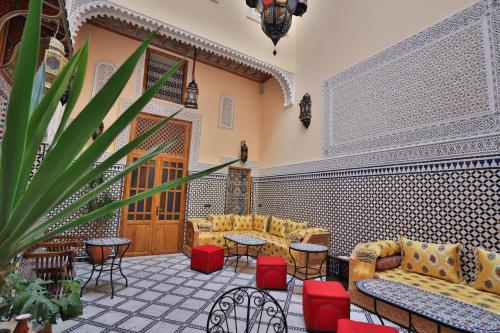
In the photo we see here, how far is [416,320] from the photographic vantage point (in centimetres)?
284

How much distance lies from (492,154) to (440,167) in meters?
0.56

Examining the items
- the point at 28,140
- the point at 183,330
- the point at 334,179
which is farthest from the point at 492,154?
the point at 28,140

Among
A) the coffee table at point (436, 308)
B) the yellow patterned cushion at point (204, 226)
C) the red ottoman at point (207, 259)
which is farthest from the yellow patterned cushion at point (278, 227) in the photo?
the coffee table at point (436, 308)

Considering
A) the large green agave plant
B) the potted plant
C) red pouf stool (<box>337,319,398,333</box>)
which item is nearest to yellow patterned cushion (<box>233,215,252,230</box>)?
red pouf stool (<box>337,319,398,333</box>)

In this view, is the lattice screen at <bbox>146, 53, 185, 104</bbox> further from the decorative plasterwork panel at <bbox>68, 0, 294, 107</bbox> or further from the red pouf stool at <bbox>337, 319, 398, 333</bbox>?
the red pouf stool at <bbox>337, 319, 398, 333</bbox>

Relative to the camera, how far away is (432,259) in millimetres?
3400

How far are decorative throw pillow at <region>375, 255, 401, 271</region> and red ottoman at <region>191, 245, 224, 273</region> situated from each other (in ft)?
8.91

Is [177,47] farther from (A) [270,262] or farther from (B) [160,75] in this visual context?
(A) [270,262]

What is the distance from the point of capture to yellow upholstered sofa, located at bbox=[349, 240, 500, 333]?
2.71 m

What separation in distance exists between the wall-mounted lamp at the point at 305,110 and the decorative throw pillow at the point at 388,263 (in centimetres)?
340

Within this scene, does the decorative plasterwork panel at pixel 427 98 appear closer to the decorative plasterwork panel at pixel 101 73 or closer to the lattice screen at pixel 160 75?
the lattice screen at pixel 160 75

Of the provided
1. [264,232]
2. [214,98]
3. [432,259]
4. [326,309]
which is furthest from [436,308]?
[214,98]

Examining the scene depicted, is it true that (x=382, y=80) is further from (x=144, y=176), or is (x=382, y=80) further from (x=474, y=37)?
(x=144, y=176)

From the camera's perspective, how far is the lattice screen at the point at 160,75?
6754mm
